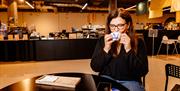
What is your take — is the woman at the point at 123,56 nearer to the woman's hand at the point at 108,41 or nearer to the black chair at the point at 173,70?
the woman's hand at the point at 108,41

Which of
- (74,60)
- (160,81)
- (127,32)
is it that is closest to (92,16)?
(74,60)

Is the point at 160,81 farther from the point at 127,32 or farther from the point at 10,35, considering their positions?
the point at 10,35

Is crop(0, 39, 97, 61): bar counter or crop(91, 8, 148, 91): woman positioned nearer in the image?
crop(91, 8, 148, 91): woman

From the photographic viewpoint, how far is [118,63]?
1951 mm

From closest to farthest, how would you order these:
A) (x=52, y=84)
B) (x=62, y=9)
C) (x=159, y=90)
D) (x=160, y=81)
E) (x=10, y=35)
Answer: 1. (x=52, y=84)
2. (x=159, y=90)
3. (x=160, y=81)
4. (x=10, y=35)
5. (x=62, y=9)

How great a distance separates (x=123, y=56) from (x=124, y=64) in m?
0.07

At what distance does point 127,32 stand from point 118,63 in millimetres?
305

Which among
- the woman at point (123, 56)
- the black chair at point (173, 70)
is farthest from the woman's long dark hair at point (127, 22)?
the black chair at point (173, 70)

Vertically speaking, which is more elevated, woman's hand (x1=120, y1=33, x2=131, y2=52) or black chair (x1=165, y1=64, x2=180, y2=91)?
woman's hand (x1=120, y1=33, x2=131, y2=52)

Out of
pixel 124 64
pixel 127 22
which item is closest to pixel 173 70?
pixel 124 64

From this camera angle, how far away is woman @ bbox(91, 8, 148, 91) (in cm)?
188

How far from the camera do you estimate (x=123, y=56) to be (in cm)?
194

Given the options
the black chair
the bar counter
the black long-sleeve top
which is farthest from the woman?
the bar counter

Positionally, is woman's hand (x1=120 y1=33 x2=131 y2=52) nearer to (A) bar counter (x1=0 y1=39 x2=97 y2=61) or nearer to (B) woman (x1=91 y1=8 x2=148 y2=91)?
(B) woman (x1=91 y1=8 x2=148 y2=91)
